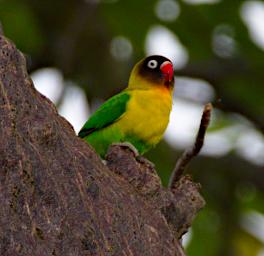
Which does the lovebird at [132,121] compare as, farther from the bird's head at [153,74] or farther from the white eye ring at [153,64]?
the white eye ring at [153,64]

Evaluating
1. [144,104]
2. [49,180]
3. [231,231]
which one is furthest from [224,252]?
[49,180]

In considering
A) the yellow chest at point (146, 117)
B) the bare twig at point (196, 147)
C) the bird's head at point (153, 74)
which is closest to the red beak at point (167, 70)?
the bird's head at point (153, 74)

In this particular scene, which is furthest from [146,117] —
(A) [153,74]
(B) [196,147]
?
(B) [196,147]

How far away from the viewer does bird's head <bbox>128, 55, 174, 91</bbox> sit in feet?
20.3

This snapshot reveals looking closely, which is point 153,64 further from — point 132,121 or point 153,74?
point 132,121

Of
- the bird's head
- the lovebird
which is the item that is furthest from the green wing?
the bird's head

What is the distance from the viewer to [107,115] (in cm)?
576

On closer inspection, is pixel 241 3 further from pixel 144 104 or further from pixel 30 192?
pixel 30 192

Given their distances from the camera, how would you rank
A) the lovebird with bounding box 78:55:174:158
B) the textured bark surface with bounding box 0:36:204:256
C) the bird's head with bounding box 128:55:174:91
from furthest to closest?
the bird's head with bounding box 128:55:174:91 → the lovebird with bounding box 78:55:174:158 → the textured bark surface with bounding box 0:36:204:256

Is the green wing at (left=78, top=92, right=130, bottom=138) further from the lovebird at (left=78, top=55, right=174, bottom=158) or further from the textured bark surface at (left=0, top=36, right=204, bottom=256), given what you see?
the textured bark surface at (left=0, top=36, right=204, bottom=256)

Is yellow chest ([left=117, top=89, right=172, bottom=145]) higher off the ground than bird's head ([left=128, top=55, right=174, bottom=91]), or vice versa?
bird's head ([left=128, top=55, right=174, bottom=91])

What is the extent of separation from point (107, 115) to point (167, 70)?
0.66m

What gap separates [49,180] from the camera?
4.01m

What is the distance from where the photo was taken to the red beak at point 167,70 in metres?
6.23
